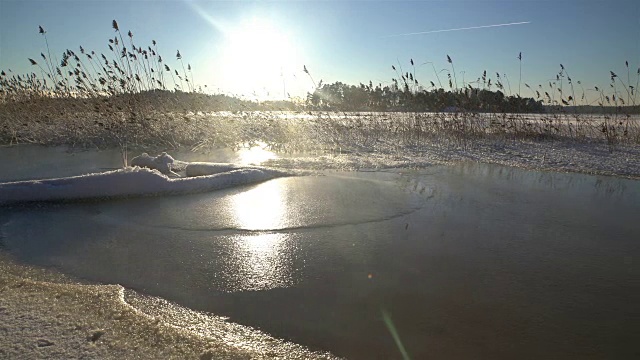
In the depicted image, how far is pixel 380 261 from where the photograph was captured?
5.49 ft

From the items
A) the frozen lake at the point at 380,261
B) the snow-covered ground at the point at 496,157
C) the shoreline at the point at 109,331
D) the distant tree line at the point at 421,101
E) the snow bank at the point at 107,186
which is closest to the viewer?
the shoreline at the point at 109,331

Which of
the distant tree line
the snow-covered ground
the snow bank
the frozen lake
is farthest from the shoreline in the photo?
the distant tree line

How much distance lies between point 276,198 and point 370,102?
8457 mm

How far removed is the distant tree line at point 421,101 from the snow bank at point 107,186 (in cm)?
605

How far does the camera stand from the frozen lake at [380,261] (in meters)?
1.16

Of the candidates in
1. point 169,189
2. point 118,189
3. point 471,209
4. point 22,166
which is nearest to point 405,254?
point 471,209

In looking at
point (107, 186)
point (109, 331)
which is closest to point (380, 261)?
point (109, 331)

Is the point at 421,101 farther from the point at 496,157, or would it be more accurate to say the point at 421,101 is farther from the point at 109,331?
the point at 109,331

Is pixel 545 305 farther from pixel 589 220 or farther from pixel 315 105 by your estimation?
pixel 315 105

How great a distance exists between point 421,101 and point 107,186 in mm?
7747

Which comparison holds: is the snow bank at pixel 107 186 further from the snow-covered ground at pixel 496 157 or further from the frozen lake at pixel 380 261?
the snow-covered ground at pixel 496 157

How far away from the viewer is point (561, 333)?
3.81 feet

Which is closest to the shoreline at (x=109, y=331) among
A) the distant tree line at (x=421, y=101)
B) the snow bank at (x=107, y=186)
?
the snow bank at (x=107, y=186)

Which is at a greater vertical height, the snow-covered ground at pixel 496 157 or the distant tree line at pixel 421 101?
the distant tree line at pixel 421 101
